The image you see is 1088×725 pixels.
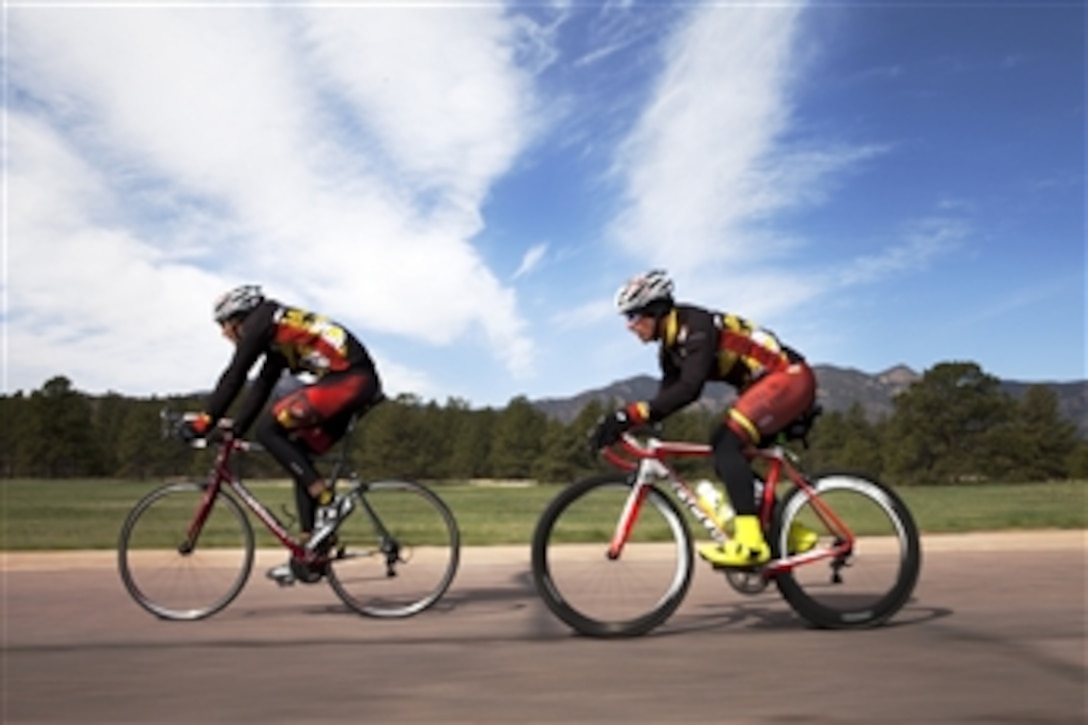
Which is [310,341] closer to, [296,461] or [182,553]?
[296,461]

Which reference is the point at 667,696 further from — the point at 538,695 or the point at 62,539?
the point at 62,539

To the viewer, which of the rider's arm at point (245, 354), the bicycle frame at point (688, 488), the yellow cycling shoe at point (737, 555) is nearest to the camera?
the yellow cycling shoe at point (737, 555)

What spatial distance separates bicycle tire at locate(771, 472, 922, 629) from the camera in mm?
5273

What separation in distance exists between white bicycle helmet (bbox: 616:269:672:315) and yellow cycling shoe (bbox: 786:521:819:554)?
4.51ft

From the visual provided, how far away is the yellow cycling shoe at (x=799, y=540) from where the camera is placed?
17.4ft

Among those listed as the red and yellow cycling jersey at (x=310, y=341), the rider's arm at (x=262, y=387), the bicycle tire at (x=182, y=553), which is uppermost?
the red and yellow cycling jersey at (x=310, y=341)

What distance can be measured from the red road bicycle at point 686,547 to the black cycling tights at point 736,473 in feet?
0.32

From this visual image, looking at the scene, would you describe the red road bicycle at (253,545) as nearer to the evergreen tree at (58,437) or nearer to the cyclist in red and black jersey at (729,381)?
the cyclist in red and black jersey at (729,381)

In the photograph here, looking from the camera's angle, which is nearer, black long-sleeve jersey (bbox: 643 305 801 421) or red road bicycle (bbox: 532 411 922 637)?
black long-sleeve jersey (bbox: 643 305 801 421)

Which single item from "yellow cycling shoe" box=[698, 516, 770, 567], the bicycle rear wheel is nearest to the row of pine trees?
the bicycle rear wheel

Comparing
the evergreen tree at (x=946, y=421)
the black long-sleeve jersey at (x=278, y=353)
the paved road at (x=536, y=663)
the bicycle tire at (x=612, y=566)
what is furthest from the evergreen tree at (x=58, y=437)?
the bicycle tire at (x=612, y=566)

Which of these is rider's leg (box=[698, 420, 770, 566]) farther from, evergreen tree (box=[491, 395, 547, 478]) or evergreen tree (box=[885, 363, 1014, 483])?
evergreen tree (box=[491, 395, 547, 478])

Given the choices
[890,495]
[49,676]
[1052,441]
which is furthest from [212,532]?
[1052,441]

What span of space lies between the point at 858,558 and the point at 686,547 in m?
0.96
